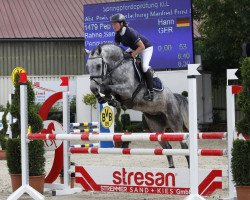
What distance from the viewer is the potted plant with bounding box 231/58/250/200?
7.33 meters

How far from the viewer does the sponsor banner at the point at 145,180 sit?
7852 mm

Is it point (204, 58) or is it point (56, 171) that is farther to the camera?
point (204, 58)

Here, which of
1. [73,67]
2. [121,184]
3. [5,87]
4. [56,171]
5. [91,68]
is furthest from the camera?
[73,67]

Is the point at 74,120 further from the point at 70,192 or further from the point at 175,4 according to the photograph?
the point at 70,192

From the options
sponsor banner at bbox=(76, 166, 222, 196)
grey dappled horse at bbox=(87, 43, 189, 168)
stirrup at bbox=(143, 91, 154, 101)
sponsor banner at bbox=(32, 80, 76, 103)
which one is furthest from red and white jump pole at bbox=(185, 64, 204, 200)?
sponsor banner at bbox=(32, 80, 76, 103)

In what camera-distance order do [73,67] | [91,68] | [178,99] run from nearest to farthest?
[91,68] < [178,99] < [73,67]

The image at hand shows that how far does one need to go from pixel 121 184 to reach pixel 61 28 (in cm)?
2492

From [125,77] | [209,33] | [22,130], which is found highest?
[209,33]

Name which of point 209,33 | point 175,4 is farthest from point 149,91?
point 209,33

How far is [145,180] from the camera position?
8266mm

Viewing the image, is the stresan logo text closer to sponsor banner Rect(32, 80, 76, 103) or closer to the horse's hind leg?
the horse's hind leg

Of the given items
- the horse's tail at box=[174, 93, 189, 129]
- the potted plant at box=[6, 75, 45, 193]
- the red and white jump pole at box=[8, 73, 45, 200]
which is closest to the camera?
the red and white jump pole at box=[8, 73, 45, 200]

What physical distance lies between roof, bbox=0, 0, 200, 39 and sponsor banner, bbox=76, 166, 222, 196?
77.6 ft

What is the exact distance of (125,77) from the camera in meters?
9.30
